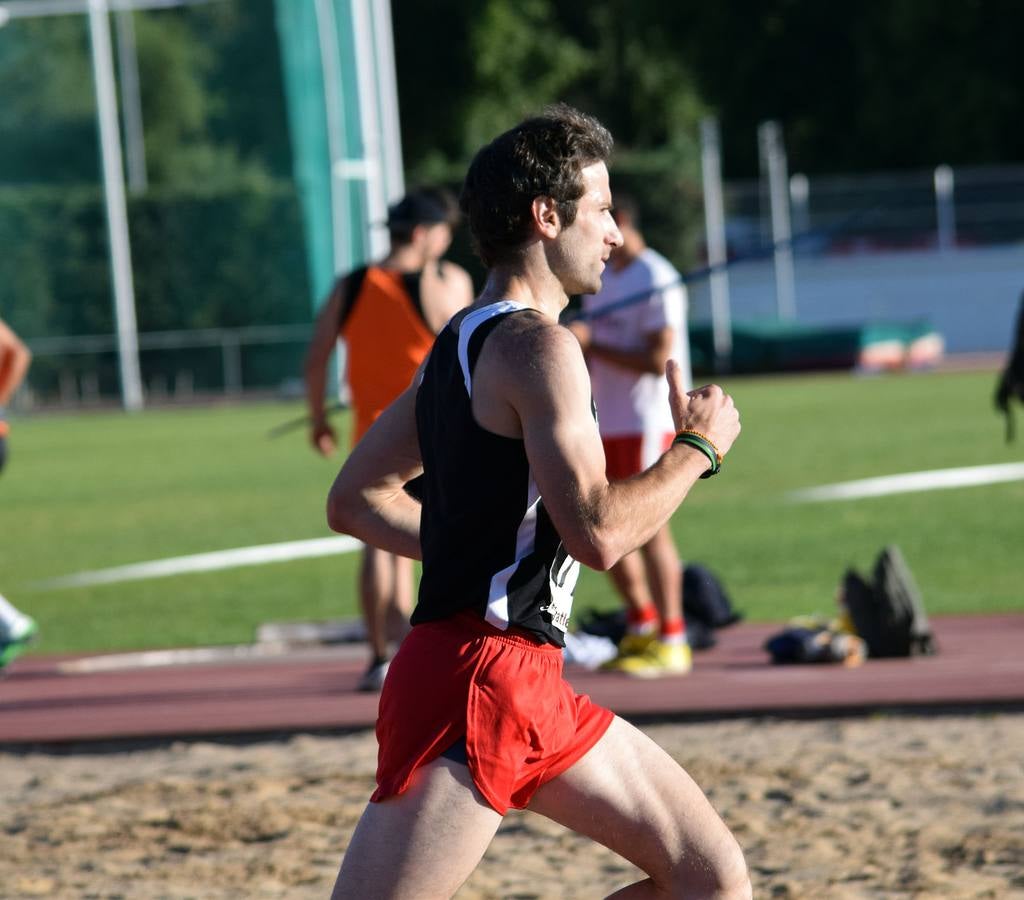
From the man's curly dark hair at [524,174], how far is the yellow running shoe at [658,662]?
4.75m

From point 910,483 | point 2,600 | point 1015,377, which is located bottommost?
point 910,483

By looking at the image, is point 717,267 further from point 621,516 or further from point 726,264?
point 621,516

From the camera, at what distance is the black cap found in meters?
7.36

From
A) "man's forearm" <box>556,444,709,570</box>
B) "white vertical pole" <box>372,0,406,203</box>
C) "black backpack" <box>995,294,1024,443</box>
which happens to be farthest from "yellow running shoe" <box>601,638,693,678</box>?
"white vertical pole" <box>372,0,406,203</box>

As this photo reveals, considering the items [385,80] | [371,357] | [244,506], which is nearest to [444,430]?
[371,357]

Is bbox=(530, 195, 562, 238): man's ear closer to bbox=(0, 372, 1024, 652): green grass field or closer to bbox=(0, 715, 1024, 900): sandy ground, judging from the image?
bbox=(0, 715, 1024, 900): sandy ground

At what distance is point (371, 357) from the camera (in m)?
7.37

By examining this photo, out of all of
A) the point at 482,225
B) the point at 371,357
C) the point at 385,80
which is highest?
the point at 385,80

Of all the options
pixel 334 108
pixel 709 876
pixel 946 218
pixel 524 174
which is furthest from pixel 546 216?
pixel 946 218

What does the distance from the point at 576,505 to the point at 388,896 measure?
753 millimetres

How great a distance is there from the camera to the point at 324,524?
578 inches

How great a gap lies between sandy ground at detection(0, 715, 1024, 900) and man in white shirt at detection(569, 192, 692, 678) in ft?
2.71

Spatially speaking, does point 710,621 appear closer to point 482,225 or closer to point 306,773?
point 306,773

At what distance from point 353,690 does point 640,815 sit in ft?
15.4
